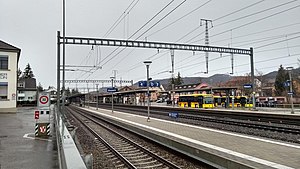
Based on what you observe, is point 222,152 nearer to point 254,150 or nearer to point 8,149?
point 254,150

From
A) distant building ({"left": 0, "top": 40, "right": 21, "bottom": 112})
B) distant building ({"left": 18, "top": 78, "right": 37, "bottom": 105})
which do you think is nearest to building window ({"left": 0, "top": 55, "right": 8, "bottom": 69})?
distant building ({"left": 0, "top": 40, "right": 21, "bottom": 112})

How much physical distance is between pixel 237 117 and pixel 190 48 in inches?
308

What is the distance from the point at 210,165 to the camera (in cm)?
824

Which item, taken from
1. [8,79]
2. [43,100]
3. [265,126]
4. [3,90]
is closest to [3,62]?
[8,79]

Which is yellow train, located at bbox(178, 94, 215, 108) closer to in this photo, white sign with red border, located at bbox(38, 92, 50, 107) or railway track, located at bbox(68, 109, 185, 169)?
white sign with red border, located at bbox(38, 92, 50, 107)

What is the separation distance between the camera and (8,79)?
3794 centimetres

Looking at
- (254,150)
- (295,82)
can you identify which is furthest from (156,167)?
(295,82)

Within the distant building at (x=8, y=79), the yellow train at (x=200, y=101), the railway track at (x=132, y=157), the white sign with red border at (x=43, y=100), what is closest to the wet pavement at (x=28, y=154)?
the railway track at (x=132, y=157)

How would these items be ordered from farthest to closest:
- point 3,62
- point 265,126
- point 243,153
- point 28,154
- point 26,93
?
point 26,93 < point 3,62 < point 265,126 < point 28,154 < point 243,153

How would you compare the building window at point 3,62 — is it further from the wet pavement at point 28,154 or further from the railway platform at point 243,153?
the railway platform at point 243,153

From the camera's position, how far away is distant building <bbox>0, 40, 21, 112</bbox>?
121 feet

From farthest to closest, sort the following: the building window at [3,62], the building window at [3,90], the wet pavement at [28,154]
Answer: the building window at [3,62]
the building window at [3,90]
the wet pavement at [28,154]

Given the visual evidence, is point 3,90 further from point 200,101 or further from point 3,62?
point 200,101

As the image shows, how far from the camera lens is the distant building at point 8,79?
3693 cm
